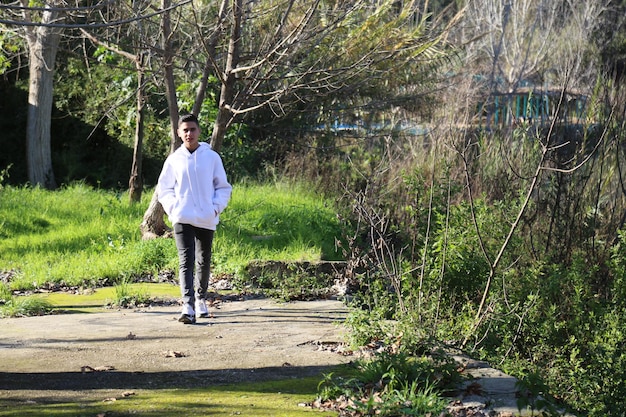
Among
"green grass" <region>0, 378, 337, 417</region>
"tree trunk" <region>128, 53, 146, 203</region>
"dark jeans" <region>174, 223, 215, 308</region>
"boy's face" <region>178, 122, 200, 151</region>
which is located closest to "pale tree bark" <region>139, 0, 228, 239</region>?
"tree trunk" <region>128, 53, 146, 203</region>

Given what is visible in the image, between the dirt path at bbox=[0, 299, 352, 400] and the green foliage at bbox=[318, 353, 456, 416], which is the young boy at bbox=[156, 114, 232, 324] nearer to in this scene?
the dirt path at bbox=[0, 299, 352, 400]

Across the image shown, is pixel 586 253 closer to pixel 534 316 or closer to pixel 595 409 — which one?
pixel 534 316

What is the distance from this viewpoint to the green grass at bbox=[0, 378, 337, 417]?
5.20 meters

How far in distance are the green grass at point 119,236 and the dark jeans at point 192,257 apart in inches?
74.3

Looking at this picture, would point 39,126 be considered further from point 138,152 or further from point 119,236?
point 119,236

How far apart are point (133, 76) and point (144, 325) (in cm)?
978

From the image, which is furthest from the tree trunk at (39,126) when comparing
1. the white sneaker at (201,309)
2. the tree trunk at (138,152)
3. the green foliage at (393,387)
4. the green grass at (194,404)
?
the green foliage at (393,387)

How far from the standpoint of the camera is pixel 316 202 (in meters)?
15.0

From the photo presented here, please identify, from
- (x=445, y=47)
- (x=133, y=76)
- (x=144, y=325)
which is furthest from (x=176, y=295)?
(x=445, y=47)

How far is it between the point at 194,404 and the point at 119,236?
6956 mm

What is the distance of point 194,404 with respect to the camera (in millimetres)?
5398

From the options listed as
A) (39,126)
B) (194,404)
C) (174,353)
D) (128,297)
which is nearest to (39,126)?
(39,126)

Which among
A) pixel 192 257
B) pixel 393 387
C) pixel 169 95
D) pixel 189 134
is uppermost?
pixel 169 95

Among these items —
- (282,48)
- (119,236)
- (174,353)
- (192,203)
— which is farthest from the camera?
(119,236)
